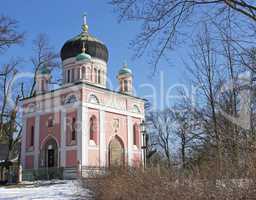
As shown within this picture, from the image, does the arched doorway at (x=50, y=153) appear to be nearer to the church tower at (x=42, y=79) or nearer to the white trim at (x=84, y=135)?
the white trim at (x=84, y=135)

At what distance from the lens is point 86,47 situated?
1356 inches

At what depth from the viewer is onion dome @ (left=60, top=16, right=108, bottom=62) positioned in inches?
1357

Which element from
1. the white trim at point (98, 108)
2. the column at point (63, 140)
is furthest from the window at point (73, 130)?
the white trim at point (98, 108)

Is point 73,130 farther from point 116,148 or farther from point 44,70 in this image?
point 44,70

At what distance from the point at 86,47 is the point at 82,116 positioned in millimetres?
7264

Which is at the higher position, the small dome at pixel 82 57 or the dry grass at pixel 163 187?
the small dome at pixel 82 57

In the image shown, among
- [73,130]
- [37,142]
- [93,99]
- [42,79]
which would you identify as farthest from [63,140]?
[42,79]

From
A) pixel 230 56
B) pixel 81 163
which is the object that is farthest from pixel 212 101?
pixel 81 163

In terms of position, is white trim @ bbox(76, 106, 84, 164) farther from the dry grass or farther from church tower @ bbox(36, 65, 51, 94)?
the dry grass

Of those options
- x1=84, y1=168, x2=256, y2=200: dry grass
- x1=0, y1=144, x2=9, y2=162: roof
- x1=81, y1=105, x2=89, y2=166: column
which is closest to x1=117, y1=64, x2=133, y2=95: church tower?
x1=81, y1=105, x2=89, y2=166: column

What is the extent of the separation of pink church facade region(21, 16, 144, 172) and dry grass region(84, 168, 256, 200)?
1875 centimetres

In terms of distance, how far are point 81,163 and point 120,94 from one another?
789 cm

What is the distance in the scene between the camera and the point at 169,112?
132ft

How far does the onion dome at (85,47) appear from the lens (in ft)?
113
